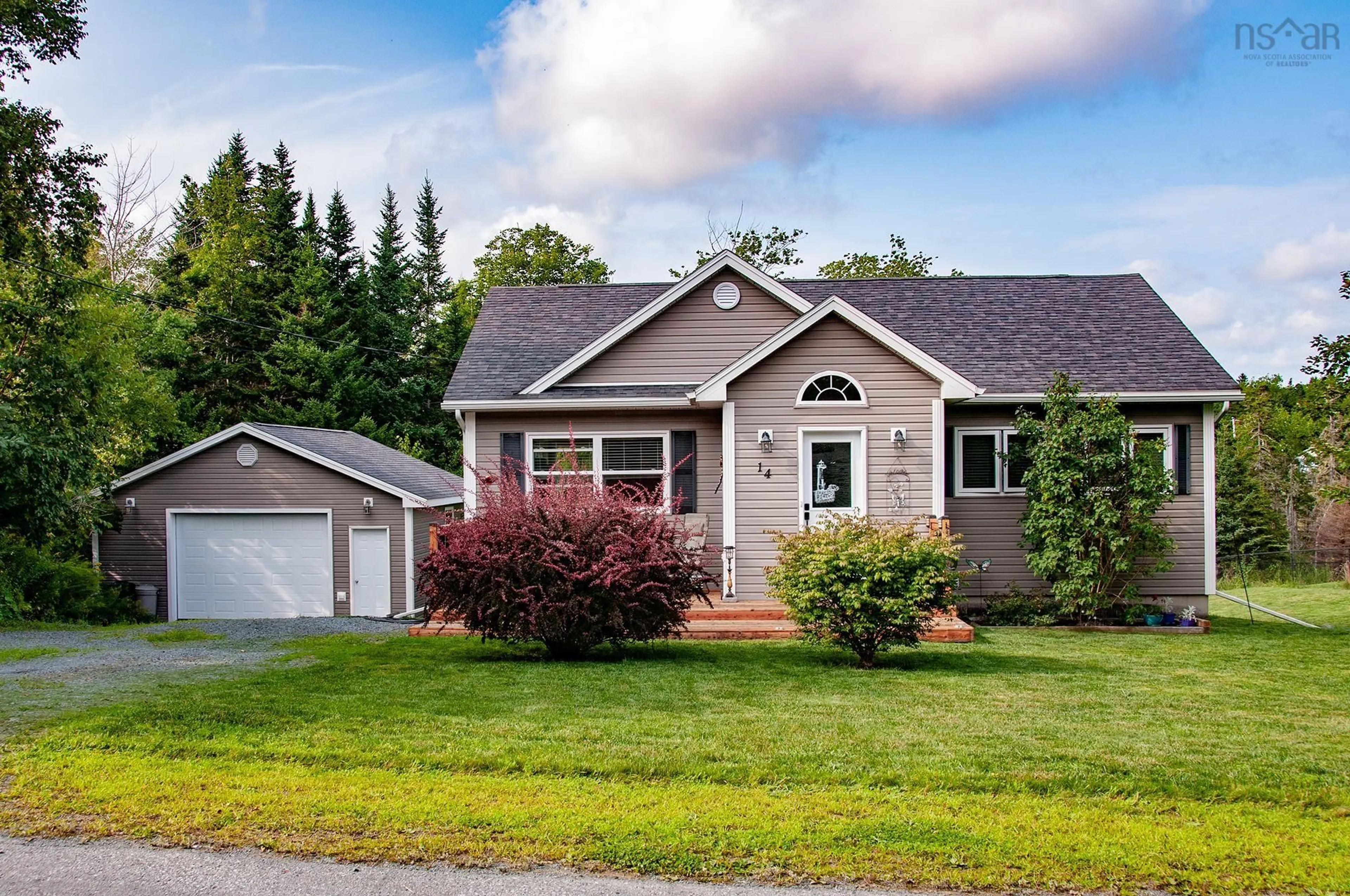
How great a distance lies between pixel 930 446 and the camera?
12.9m

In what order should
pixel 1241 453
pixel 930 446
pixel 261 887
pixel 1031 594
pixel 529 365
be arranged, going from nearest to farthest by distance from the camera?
pixel 261 887
pixel 930 446
pixel 1031 594
pixel 529 365
pixel 1241 453

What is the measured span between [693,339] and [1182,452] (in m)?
7.54

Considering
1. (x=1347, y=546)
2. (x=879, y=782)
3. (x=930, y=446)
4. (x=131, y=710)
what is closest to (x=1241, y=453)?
(x=1347, y=546)

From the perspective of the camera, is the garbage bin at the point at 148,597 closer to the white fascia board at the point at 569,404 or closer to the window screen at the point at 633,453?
the white fascia board at the point at 569,404

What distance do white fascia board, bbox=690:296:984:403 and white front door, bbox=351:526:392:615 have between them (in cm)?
869

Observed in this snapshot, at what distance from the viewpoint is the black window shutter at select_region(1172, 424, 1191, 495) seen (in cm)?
1385

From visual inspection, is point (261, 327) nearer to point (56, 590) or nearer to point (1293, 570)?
point (56, 590)

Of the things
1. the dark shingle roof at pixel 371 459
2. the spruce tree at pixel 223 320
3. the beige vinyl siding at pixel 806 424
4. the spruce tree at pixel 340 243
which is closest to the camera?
the beige vinyl siding at pixel 806 424

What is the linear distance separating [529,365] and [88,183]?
271 inches

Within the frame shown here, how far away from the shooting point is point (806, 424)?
1296 centimetres

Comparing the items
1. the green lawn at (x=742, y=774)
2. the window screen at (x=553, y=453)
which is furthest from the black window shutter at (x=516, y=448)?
the green lawn at (x=742, y=774)

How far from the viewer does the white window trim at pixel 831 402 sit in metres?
13.0

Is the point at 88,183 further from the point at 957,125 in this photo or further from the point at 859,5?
the point at 957,125

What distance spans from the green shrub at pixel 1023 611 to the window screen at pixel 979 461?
1.70 meters
